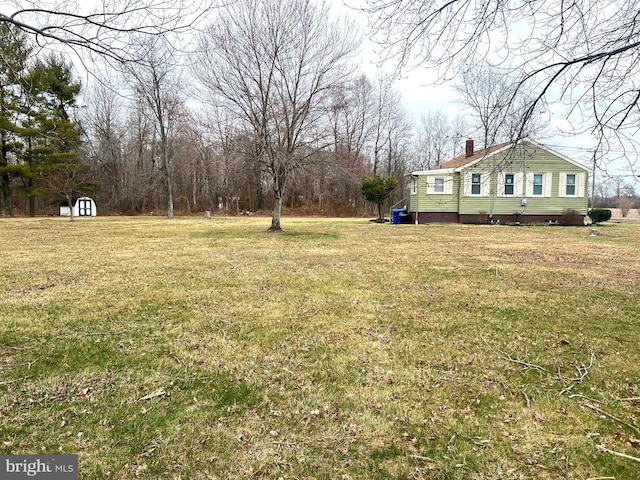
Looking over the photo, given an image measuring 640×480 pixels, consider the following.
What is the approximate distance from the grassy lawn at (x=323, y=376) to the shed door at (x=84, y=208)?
28285mm

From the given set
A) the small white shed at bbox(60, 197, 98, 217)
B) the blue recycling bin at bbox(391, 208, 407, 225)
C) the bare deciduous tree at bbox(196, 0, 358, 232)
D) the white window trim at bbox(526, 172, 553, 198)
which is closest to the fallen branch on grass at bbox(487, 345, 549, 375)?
the bare deciduous tree at bbox(196, 0, 358, 232)

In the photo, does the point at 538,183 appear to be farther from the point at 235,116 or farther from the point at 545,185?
the point at 235,116

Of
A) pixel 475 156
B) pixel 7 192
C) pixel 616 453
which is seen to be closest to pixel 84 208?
pixel 7 192

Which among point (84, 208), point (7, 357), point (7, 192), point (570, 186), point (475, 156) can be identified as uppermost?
point (7, 192)

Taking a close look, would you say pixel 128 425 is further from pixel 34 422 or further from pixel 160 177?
pixel 160 177

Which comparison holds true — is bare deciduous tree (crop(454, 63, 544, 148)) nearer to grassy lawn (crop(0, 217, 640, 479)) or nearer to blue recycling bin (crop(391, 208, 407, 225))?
grassy lawn (crop(0, 217, 640, 479))

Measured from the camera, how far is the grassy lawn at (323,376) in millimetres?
1954

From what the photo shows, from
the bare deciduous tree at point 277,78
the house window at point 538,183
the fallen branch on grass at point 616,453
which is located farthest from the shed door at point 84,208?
the fallen branch on grass at point 616,453

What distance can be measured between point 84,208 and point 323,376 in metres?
33.6

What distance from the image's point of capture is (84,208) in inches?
1182

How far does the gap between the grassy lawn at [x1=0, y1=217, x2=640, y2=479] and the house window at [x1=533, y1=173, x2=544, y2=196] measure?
1593 centimetres

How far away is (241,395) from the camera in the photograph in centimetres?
256

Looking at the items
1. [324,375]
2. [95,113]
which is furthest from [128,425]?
[95,113]

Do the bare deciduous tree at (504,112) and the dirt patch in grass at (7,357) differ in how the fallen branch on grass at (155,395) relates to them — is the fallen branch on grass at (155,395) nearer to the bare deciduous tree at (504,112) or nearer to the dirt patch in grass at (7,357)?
the dirt patch in grass at (7,357)
